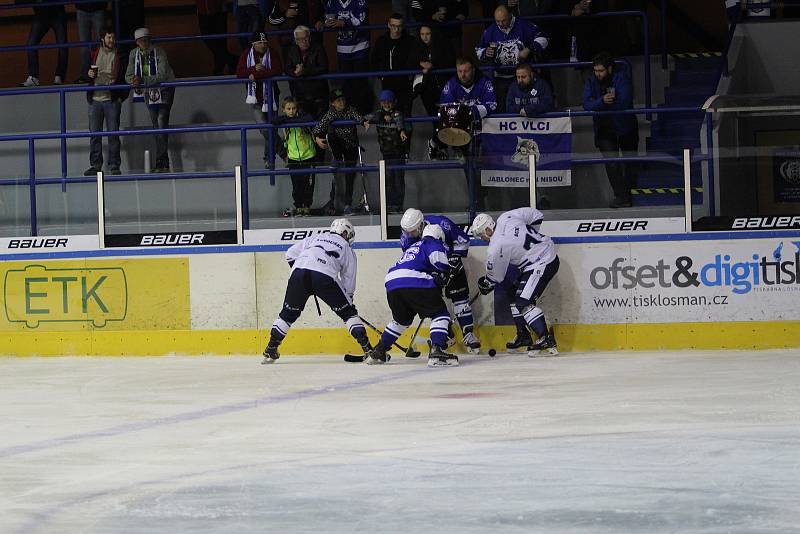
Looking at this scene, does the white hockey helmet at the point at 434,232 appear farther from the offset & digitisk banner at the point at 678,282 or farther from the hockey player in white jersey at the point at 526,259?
the offset & digitisk banner at the point at 678,282


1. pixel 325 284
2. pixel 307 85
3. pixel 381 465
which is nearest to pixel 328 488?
pixel 381 465

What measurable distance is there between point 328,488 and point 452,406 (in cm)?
294

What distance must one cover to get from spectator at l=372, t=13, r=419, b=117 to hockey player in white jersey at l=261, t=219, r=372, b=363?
106 inches

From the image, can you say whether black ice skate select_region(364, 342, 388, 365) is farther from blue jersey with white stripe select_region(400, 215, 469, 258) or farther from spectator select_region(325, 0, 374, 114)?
spectator select_region(325, 0, 374, 114)

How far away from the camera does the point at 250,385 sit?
10.8 meters

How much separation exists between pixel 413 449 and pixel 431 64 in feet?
26.5

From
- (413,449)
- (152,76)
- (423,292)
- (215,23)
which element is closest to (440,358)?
(423,292)

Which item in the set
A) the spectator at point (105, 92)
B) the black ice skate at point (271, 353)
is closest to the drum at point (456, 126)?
the black ice skate at point (271, 353)

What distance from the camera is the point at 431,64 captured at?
14.6 metres

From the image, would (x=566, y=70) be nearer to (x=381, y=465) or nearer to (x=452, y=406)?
(x=452, y=406)

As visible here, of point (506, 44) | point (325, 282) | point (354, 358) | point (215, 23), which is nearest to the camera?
point (325, 282)

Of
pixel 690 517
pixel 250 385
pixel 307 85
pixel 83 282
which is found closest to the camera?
pixel 690 517

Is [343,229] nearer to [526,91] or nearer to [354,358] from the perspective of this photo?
[354,358]

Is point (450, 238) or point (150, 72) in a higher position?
point (150, 72)
